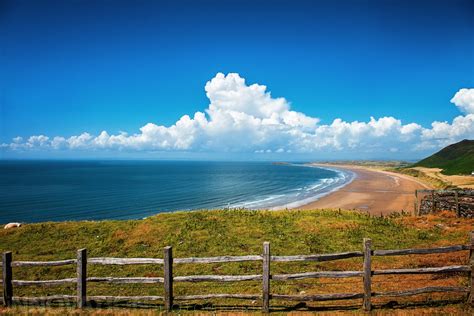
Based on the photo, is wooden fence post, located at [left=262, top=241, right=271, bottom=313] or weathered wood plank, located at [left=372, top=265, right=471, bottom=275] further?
weathered wood plank, located at [left=372, top=265, right=471, bottom=275]

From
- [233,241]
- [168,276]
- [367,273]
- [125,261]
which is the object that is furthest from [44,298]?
[233,241]

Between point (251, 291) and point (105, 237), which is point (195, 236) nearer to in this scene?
point (105, 237)

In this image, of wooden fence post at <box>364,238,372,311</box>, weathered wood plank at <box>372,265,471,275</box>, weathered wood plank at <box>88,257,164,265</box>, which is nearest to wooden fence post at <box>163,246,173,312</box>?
weathered wood plank at <box>88,257,164,265</box>

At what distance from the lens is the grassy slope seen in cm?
1322

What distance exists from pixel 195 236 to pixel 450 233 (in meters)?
17.2

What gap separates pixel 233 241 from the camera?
65.8 ft

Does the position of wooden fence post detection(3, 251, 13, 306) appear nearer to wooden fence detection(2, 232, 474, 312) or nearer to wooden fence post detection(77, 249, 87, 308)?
wooden fence detection(2, 232, 474, 312)

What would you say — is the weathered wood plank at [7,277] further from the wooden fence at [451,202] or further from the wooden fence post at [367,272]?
the wooden fence at [451,202]

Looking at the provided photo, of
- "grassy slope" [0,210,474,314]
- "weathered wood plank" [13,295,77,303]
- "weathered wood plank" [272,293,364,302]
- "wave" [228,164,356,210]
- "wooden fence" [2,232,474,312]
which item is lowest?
"wave" [228,164,356,210]

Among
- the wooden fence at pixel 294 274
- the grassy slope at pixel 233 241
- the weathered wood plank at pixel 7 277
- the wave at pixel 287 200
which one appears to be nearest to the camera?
the wooden fence at pixel 294 274

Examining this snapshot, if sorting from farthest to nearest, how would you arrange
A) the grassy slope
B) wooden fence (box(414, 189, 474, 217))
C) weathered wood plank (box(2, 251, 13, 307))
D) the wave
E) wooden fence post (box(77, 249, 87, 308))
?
the wave, wooden fence (box(414, 189, 474, 217)), the grassy slope, weathered wood plank (box(2, 251, 13, 307)), wooden fence post (box(77, 249, 87, 308))

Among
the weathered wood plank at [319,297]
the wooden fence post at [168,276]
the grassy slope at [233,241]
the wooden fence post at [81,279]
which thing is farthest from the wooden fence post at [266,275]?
the wooden fence post at [81,279]

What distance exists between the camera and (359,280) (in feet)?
42.3

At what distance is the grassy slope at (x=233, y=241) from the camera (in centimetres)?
1322
